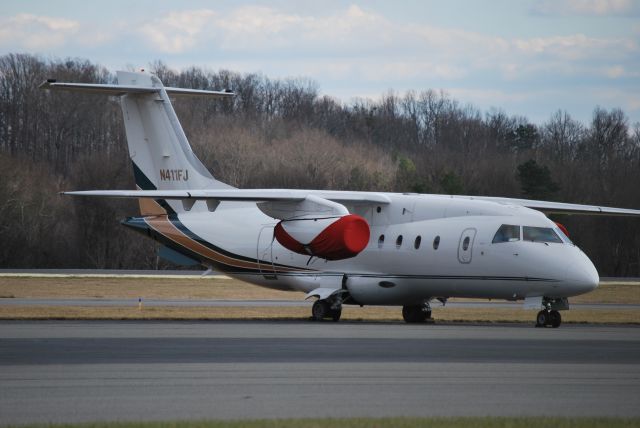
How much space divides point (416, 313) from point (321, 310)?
258 centimetres

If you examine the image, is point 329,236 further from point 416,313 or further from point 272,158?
point 272,158

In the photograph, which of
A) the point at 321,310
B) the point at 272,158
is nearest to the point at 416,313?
the point at 321,310

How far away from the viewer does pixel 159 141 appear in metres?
33.6

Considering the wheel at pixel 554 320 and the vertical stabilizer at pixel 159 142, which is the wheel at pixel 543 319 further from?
the vertical stabilizer at pixel 159 142

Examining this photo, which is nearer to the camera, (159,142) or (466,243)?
(466,243)

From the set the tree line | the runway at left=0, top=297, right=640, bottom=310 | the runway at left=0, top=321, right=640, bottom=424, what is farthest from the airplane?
the tree line

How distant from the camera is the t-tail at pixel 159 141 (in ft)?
109

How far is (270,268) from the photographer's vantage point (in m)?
31.2

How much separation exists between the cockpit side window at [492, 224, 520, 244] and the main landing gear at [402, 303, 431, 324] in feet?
11.8

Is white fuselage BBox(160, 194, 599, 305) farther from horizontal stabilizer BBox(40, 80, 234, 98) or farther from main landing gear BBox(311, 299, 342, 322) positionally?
horizontal stabilizer BBox(40, 80, 234, 98)

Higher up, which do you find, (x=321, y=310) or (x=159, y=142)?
(x=159, y=142)

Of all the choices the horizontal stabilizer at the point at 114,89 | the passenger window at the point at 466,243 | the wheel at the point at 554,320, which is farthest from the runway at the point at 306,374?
the horizontal stabilizer at the point at 114,89

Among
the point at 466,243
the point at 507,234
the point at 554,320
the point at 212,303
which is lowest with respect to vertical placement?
the point at 212,303

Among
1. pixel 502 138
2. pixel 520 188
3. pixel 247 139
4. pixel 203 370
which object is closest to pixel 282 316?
pixel 203 370
